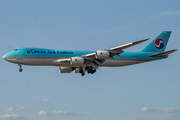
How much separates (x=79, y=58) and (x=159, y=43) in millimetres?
20831

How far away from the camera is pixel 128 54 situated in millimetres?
62719

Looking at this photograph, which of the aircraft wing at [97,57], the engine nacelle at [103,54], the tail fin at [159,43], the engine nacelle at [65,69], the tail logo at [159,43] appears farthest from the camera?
the tail logo at [159,43]

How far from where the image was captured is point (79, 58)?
185ft

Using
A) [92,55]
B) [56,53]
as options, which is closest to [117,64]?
[92,55]

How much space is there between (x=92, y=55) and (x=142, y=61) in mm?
12960

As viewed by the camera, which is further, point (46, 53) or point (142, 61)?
point (142, 61)

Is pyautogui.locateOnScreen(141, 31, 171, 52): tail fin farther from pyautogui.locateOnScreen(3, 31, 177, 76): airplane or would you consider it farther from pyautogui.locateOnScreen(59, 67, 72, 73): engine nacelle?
pyautogui.locateOnScreen(59, 67, 72, 73): engine nacelle

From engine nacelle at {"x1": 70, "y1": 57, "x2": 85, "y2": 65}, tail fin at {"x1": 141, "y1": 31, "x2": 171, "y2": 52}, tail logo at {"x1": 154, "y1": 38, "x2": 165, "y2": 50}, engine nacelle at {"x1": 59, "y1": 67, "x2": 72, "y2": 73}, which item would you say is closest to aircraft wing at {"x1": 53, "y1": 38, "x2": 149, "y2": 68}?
engine nacelle at {"x1": 70, "y1": 57, "x2": 85, "y2": 65}

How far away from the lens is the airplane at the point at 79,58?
55.9 m

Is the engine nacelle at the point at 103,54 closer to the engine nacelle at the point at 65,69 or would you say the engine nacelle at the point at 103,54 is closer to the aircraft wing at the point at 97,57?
the aircraft wing at the point at 97,57

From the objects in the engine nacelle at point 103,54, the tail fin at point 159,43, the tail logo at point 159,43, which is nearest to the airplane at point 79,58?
the engine nacelle at point 103,54

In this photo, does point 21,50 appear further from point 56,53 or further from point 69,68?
point 69,68

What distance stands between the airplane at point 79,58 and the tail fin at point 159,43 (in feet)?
7.40

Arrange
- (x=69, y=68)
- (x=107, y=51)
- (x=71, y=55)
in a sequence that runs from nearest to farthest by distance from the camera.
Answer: (x=107, y=51), (x=71, y=55), (x=69, y=68)
